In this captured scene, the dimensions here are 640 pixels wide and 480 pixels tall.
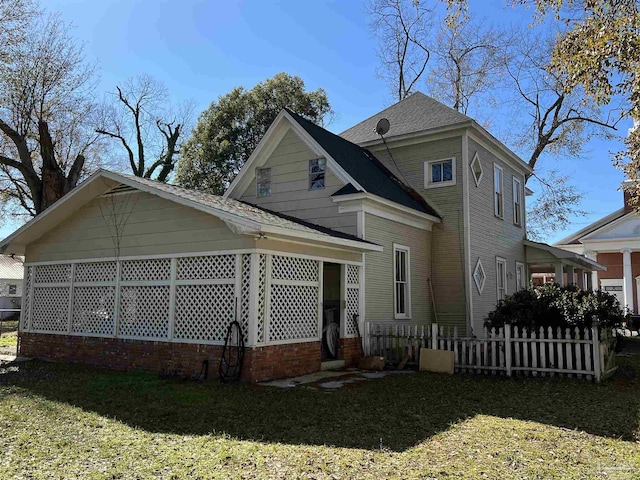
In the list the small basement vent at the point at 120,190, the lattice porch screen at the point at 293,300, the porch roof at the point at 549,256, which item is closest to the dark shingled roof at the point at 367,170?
the lattice porch screen at the point at 293,300

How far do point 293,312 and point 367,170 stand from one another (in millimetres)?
5713

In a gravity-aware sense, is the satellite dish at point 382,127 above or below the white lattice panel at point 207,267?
above

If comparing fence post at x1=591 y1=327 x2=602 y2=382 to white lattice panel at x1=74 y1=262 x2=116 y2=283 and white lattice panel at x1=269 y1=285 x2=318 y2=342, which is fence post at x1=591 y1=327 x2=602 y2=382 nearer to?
white lattice panel at x1=269 y1=285 x2=318 y2=342

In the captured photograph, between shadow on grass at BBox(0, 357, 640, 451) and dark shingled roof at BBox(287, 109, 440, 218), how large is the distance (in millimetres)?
5173

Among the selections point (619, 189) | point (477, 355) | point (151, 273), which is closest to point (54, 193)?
point (151, 273)

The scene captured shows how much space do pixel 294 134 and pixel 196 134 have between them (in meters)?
17.6

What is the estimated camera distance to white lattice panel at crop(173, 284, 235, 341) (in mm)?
9789

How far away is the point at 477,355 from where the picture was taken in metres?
11.1

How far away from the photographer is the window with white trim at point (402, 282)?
45.4ft

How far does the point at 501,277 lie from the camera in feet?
59.4

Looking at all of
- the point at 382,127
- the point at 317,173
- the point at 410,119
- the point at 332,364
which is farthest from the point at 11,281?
the point at 332,364

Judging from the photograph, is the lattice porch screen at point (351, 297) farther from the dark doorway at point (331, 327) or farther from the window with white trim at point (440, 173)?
the window with white trim at point (440, 173)

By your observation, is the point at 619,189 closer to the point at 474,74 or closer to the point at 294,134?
the point at 294,134

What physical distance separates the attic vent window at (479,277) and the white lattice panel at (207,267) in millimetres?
8540
